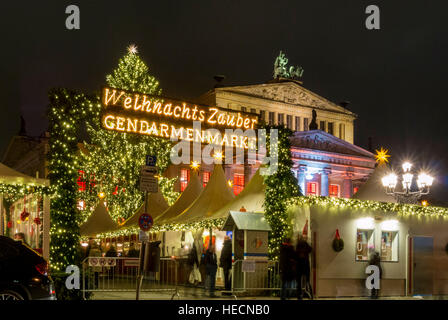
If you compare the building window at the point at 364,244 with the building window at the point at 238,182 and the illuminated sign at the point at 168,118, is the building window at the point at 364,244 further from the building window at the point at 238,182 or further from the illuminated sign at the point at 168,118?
the building window at the point at 238,182

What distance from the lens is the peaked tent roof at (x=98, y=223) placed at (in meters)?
35.2

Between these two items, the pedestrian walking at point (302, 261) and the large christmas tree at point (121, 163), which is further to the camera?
the large christmas tree at point (121, 163)

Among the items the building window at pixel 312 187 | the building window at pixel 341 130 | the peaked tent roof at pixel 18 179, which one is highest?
the building window at pixel 341 130

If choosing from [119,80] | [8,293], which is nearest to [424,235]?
[8,293]

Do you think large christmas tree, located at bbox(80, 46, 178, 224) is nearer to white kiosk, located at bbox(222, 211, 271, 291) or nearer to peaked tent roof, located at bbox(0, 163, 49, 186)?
white kiosk, located at bbox(222, 211, 271, 291)

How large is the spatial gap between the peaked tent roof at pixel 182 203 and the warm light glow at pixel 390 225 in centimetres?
1046

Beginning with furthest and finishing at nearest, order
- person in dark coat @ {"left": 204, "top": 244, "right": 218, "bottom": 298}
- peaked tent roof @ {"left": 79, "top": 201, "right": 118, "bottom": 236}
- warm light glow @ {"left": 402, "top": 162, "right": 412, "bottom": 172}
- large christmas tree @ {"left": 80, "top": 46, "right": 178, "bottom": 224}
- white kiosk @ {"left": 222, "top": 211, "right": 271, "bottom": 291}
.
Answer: large christmas tree @ {"left": 80, "top": 46, "right": 178, "bottom": 224} → peaked tent roof @ {"left": 79, "top": 201, "right": 118, "bottom": 236} → warm light glow @ {"left": 402, "top": 162, "right": 412, "bottom": 172} → person in dark coat @ {"left": 204, "top": 244, "right": 218, "bottom": 298} → white kiosk @ {"left": 222, "top": 211, "right": 271, "bottom": 291}

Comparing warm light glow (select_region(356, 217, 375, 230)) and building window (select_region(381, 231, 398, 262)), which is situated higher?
warm light glow (select_region(356, 217, 375, 230))

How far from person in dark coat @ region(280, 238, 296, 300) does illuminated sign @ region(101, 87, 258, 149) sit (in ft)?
18.4

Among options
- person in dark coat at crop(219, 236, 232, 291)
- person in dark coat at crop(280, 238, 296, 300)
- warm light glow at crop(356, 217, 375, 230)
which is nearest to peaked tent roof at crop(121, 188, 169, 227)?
person in dark coat at crop(219, 236, 232, 291)

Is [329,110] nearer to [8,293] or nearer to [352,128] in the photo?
[352,128]

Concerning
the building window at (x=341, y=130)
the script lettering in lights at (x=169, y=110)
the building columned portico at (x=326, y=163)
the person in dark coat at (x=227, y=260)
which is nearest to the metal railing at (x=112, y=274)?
the person in dark coat at (x=227, y=260)

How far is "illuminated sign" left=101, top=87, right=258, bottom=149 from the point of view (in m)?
18.6

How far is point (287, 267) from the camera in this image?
15812 millimetres
